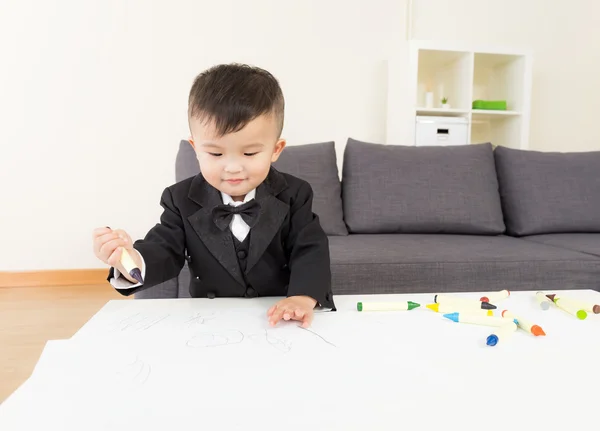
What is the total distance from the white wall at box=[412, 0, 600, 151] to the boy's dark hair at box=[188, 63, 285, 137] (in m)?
2.10

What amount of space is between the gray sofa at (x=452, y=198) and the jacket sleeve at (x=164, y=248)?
73cm

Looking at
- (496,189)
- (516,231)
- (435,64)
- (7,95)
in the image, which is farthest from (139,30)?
(516,231)

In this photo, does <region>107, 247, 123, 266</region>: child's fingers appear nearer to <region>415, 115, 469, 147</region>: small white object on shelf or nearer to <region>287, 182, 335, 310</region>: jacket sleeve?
<region>287, 182, 335, 310</region>: jacket sleeve

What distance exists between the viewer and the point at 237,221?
2.86ft

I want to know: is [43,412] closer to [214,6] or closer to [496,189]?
[496,189]

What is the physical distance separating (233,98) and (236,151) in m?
0.08

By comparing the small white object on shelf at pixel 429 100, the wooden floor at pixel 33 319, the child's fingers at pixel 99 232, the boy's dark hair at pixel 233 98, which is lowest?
the wooden floor at pixel 33 319

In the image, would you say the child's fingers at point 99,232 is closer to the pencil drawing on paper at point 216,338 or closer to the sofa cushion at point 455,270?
the pencil drawing on paper at point 216,338

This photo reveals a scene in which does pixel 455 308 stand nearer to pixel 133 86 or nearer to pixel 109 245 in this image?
pixel 109 245

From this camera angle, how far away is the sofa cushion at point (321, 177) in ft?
5.98

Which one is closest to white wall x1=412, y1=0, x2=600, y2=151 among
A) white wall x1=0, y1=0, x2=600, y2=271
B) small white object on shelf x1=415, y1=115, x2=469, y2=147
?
white wall x1=0, y1=0, x2=600, y2=271

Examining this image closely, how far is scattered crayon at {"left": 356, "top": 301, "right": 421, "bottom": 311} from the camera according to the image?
726mm

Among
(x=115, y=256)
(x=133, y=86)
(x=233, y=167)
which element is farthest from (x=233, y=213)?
(x=133, y=86)

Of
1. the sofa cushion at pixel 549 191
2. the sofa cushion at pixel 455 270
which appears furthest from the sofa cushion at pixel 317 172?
the sofa cushion at pixel 549 191
